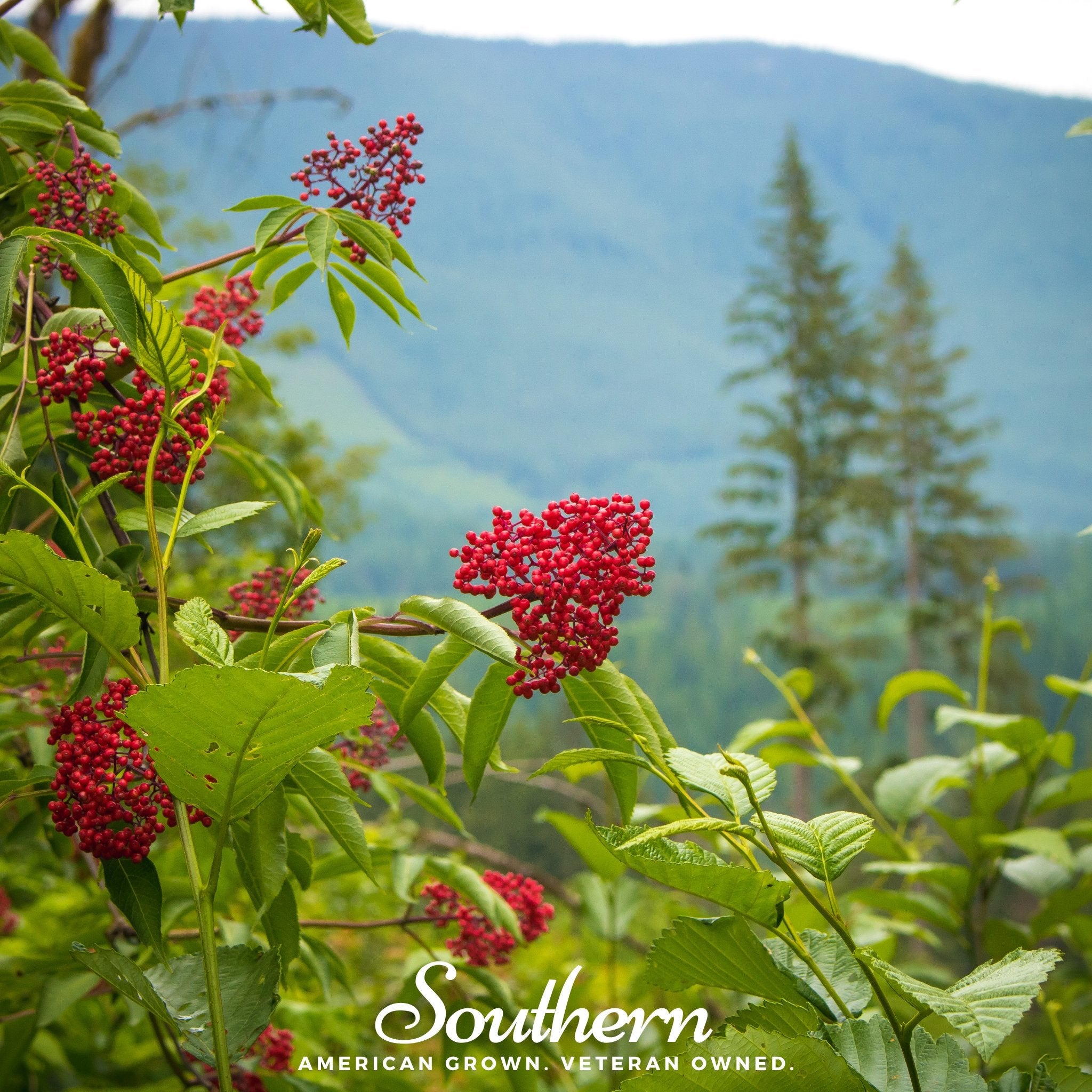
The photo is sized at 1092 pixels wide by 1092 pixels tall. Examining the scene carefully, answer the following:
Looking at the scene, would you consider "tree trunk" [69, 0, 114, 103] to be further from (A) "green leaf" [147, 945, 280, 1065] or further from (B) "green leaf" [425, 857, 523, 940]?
(A) "green leaf" [147, 945, 280, 1065]

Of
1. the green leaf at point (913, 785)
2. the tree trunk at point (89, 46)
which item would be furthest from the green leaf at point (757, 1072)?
the tree trunk at point (89, 46)

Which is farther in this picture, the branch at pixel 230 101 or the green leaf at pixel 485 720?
the branch at pixel 230 101

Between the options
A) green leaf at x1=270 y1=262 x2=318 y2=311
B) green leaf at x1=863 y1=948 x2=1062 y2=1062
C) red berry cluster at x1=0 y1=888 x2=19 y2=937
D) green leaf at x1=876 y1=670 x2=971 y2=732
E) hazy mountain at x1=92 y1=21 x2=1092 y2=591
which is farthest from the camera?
hazy mountain at x1=92 y1=21 x2=1092 y2=591

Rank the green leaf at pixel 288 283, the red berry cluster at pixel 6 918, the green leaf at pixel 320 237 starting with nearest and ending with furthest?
the green leaf at pixel 320 237 < the green leaf at pixel 288 283 < the red berry cluster at pixel 6 918

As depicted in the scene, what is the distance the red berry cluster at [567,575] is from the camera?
402 mm

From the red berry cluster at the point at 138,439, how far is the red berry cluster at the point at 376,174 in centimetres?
18

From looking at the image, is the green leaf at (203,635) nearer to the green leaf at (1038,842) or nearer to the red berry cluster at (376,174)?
the red berry cluster at (376,174)

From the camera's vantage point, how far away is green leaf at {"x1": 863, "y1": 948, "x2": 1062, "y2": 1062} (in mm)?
274

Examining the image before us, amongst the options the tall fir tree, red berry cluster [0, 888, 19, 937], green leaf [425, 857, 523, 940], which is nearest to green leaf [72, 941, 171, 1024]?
green leaf [425, 857, 523, 940]

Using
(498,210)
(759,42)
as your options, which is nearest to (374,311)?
(498,210)

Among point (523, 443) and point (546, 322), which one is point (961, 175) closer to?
point (546, 322)

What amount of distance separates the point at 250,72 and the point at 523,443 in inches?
325

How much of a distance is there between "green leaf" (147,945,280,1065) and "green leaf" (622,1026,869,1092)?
0.15m

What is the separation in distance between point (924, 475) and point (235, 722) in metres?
8.15
